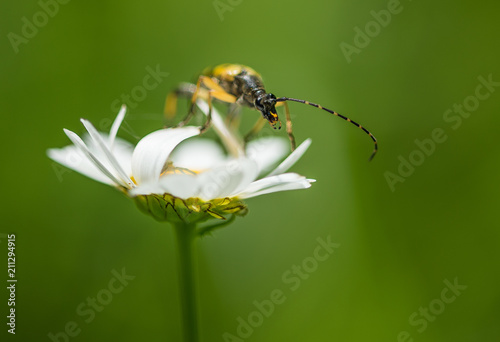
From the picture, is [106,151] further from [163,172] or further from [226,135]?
[226,135]

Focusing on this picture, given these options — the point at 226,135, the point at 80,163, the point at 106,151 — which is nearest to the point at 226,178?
the point at 106,151

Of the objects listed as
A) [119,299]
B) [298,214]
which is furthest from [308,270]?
[119,299]

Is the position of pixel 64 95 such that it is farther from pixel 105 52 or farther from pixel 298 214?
pixel 298 214

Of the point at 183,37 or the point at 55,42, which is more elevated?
the point at 55,42

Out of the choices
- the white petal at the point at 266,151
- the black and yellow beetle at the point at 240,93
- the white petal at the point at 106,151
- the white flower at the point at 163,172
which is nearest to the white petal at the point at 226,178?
the white flower at the point at 163,172

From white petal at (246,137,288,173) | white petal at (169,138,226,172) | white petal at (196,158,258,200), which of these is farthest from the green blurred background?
white petal at (196,158,258,200)
